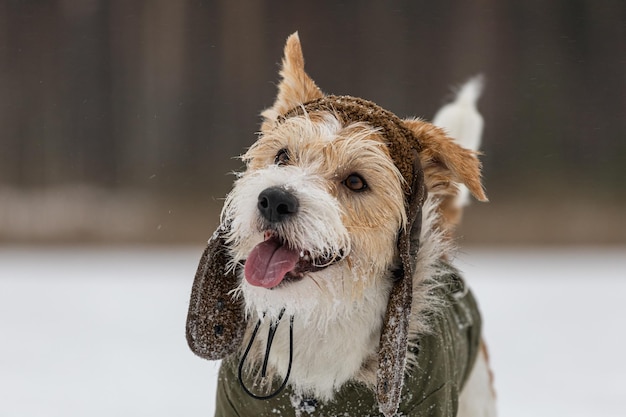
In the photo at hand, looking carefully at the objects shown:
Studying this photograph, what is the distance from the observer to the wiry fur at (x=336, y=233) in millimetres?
2336

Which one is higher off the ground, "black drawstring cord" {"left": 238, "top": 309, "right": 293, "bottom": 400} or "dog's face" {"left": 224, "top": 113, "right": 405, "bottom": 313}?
"dog's face" {"left": 224, "top": 113, "right": 405, "bottom": 313}

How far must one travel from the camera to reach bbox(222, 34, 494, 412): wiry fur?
2.34 m

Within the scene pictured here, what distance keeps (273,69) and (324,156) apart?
5.95 metres

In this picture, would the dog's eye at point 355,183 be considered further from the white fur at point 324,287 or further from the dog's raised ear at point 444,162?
the dog's raised ear at point 444,162

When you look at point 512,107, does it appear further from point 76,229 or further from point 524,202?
point 76,229

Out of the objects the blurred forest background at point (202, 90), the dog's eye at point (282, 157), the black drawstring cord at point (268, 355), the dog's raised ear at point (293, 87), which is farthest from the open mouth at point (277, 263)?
the blurred forest background at point (202, 90)

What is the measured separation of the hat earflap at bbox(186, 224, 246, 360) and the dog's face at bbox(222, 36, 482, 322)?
0.09 metres

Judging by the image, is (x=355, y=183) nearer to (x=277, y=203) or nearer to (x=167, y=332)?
(x=277, y=203)

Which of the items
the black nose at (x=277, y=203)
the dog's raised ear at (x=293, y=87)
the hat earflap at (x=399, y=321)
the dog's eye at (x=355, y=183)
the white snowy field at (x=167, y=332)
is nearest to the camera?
the black nose at (x=277, y=203)

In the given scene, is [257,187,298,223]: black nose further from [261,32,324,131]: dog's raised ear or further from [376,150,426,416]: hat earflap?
[261,32,324,131]: dog's raised ear

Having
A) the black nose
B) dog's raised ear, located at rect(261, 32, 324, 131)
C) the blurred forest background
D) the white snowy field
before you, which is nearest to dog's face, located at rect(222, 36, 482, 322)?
the black nose

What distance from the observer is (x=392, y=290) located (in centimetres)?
254

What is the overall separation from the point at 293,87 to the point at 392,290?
33.1 inches

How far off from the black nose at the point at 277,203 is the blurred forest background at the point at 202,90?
6044 mm
